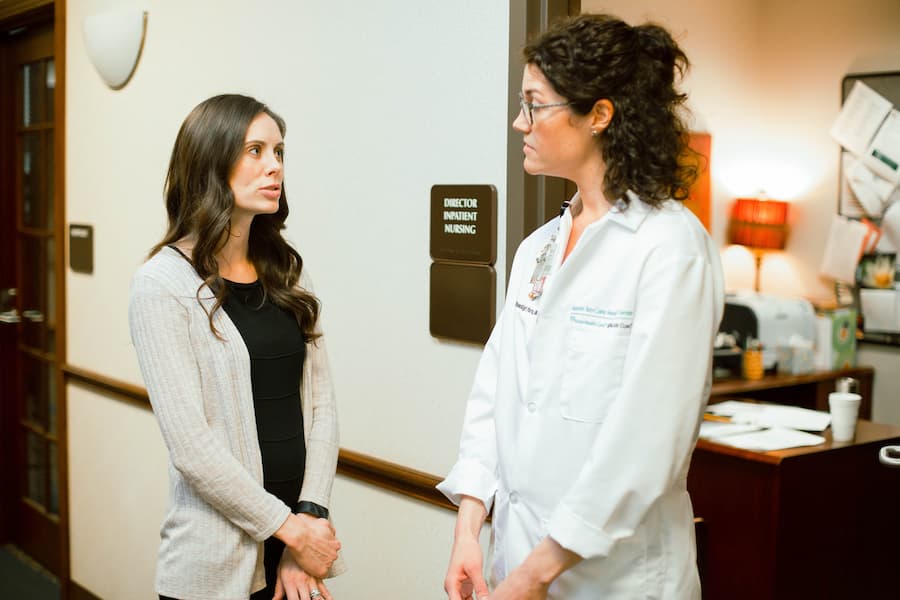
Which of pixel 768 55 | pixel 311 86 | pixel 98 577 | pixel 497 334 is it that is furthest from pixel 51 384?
pixel 768 55

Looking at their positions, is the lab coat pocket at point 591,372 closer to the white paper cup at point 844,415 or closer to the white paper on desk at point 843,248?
the white paper cup at point 844,415

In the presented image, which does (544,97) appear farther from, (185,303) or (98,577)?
(98,577)

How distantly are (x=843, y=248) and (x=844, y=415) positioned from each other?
7.57ft

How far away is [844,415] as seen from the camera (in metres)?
2.73

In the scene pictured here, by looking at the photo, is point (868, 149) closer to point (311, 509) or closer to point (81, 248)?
point (81, 248)

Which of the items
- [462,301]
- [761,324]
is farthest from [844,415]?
[761,324]

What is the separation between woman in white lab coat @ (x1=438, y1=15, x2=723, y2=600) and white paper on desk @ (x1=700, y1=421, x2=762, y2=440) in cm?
140

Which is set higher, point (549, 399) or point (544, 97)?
point (544, 97)

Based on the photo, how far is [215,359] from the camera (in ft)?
5.46

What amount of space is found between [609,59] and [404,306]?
108cm

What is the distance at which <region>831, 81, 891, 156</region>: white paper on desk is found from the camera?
4.67 m

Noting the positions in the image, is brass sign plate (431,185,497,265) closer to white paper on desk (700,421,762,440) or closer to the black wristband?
the black wristband

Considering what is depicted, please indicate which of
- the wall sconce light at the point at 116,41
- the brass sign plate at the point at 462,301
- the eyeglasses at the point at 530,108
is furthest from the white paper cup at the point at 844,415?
the wall sconce light at the point at 116,41

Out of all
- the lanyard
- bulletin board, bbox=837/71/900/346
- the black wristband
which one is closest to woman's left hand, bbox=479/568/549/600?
the lanyard
